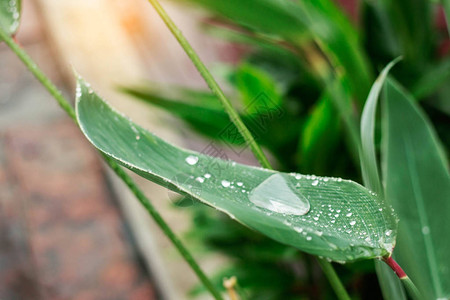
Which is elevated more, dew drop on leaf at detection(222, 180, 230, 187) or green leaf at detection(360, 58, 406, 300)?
dew drop on leaf at detection(222, 180, 230, 187)

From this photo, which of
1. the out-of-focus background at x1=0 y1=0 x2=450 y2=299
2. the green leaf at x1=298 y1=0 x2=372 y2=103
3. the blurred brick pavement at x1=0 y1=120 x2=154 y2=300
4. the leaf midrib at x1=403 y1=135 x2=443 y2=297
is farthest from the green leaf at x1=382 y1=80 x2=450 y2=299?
the blurred brick pavement at x1=0 y1=120 x2=154 y2=300

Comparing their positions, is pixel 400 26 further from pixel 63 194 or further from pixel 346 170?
pixel 63 194

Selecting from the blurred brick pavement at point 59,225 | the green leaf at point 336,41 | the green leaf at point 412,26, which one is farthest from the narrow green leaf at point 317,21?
the blurred brick pavement at point 59,225

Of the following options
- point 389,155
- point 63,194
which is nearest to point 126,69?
point 63,194

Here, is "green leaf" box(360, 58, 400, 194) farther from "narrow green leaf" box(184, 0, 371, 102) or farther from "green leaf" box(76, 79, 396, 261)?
"narrow green leaf" box(184, 0, 371, 102)

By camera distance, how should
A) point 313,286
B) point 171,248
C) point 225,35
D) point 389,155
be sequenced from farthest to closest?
point 171,248 → point 225,35 → point 313,286 → point 389,155

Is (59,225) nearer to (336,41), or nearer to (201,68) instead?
(336,41)
